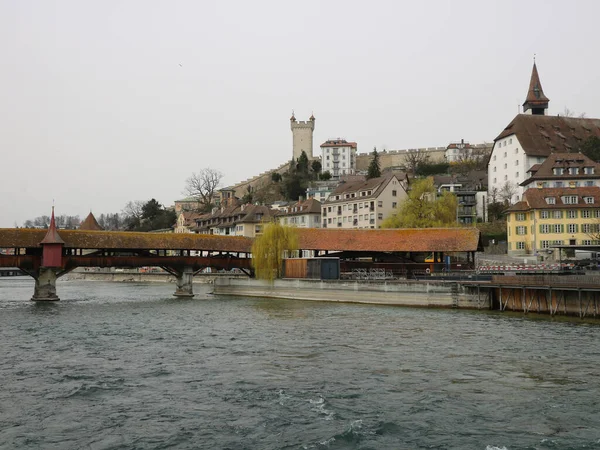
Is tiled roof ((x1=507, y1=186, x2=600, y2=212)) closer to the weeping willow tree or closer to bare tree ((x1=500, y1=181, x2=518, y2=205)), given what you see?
bare tree ((x1=500, y1=181, x2=518, y2=205))

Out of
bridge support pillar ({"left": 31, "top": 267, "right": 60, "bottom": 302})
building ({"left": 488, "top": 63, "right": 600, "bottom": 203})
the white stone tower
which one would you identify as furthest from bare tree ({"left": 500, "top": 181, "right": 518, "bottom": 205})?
the white stone tower

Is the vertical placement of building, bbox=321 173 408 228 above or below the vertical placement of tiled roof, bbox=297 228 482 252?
above

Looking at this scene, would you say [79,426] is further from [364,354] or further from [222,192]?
[222,192]

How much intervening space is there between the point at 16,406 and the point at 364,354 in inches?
390

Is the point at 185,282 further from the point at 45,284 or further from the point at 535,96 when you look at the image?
→ the point at 535,96

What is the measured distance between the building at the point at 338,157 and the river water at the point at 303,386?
87.4m

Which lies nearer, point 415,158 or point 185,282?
point 185,282

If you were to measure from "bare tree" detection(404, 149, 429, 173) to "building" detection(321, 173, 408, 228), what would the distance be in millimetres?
24786

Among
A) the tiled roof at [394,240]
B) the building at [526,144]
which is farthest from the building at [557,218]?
the building at [526,144]

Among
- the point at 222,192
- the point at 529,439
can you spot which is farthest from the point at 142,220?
the point at 529,439

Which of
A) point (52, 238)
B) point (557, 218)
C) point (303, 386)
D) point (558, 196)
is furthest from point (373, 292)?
point (303, 386)

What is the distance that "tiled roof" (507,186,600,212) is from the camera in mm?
51500

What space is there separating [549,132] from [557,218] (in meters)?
22.7

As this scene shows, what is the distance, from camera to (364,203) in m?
73.1
